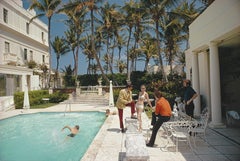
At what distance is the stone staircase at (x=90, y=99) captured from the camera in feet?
67.9

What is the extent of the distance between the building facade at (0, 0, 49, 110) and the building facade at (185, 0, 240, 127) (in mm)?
16767

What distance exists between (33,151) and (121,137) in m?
3.50

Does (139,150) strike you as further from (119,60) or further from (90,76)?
(119,60)

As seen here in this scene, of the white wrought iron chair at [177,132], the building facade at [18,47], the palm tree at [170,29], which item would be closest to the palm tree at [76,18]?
the building facade at [18,47]

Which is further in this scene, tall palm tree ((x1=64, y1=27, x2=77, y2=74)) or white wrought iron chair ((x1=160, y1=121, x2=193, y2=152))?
tall palm tree ((x1=64, y1=27, x2=77, y2=74))

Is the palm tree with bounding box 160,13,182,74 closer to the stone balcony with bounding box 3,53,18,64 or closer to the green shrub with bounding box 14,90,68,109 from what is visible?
the green shrub with bounding box 14,90,68,109

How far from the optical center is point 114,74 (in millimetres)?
31828

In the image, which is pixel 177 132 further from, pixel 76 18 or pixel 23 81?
pixel 76 18

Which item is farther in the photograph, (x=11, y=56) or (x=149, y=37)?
(x=149, y=37)

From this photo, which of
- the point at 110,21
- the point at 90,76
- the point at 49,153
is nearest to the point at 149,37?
the point at 110,21

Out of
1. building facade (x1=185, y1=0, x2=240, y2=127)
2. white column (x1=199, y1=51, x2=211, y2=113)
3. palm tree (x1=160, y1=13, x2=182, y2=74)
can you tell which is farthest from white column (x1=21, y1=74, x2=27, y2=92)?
white column (x1=199, y1=51, x2=211, y2=113)

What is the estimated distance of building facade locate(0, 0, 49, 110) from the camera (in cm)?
2058

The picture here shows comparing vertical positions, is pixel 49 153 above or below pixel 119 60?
below

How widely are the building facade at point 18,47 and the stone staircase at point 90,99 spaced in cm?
598
